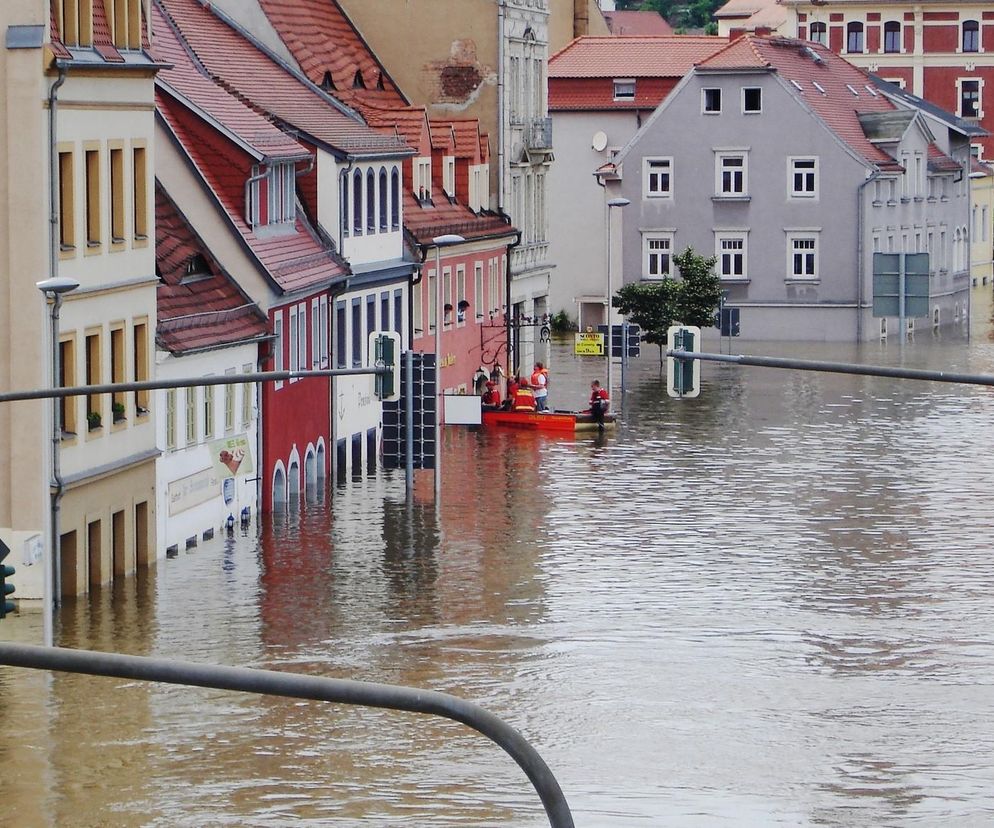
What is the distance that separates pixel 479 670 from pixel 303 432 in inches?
736

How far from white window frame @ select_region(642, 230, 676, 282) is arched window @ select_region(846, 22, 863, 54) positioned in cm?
4439

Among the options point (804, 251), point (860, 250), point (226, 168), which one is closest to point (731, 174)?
point (804, 251)

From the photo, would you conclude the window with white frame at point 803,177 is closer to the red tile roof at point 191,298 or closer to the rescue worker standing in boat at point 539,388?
the rescue worker standing in boat at point 539,388

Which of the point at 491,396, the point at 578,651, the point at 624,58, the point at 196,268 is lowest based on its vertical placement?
the point at 578,651

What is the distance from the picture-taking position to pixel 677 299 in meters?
79.1

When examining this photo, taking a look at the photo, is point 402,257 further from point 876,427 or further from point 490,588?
point 490,588

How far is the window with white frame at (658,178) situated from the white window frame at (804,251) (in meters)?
4.76

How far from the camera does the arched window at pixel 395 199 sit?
58.0 metres

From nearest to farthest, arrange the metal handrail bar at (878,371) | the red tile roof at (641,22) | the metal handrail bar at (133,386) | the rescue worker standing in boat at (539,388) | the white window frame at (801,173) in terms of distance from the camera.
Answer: the metal handrail bar at (878,371)
the metal handrail bar at (133,386)
the rescue worker standing in boat at (539,388)
the white window frame at (801,173)
the red tile roof at (641,22)

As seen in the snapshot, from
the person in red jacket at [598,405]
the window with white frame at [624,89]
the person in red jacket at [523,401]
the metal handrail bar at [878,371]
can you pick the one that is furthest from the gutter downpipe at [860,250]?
the metal handrail bar at [878,371]

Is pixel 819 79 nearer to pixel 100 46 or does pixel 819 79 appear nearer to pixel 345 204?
pixel 345 204

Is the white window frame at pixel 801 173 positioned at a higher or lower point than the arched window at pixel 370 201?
higher

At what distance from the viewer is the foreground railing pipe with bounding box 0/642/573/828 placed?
8.70 metres

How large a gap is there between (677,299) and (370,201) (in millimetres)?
24567
